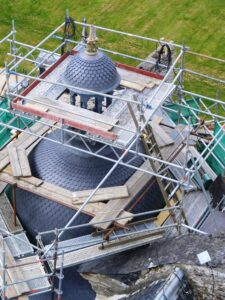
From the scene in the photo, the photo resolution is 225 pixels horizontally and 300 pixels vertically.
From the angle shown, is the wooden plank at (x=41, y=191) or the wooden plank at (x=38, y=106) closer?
the wooden plank at (x=41, y=191)

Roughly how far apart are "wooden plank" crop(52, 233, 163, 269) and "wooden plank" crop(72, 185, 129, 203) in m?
2.04

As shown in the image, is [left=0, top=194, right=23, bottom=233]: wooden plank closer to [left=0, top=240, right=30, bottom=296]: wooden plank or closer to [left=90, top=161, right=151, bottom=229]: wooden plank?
[left=0, top=240, right=30, bottom=296]: wooden plank

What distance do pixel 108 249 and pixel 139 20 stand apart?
3904 centimetres

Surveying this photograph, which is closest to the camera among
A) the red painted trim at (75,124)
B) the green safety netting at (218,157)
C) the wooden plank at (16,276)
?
the wooden plank at (16,276)

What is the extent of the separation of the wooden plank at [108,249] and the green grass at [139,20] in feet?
103

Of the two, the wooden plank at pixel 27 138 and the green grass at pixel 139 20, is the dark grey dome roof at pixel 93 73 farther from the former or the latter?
the green grass at pixel 139 20

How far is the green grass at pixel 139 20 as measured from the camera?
60875 millimetres

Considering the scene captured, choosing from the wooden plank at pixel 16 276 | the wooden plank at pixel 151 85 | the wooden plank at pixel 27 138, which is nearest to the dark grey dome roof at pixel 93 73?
the wooden plank at pixel 151 85

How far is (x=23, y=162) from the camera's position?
1267 inches

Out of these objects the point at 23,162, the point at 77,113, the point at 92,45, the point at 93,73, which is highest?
the point at 92,45

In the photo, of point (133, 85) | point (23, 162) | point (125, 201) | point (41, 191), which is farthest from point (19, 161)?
point (133, 85)

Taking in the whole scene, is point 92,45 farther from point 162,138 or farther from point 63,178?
point 162,138

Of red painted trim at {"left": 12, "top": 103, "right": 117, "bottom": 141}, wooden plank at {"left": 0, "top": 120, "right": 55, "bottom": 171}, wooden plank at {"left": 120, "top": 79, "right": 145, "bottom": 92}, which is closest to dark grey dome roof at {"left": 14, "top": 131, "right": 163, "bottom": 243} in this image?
wooden plank at {"left": 0, "top": 120, "right": 55, "bottom": 171}

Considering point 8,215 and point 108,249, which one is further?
point 8,215
